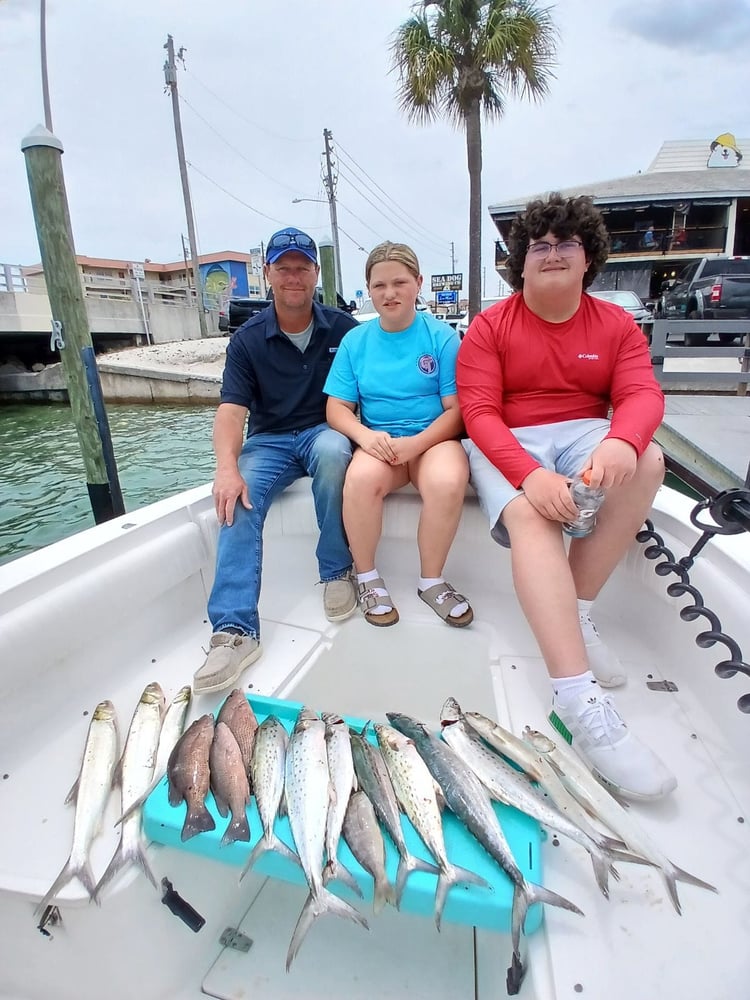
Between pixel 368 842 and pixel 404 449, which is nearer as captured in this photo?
pixel 368 842

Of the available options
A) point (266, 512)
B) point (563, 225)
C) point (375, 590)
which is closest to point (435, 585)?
point (375, 590)

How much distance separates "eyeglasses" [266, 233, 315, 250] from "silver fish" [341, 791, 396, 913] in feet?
6.49

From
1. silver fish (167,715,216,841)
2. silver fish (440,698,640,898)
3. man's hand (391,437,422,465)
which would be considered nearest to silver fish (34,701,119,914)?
silver fish (167,715,216,841)

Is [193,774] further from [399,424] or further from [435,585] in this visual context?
[399,424]

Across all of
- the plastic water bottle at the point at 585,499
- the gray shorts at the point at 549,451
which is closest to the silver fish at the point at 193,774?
the gray shorts at the point at 549,451

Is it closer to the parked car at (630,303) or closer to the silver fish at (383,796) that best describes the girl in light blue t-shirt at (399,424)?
the silver fish at (383,796)

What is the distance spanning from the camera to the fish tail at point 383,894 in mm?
995

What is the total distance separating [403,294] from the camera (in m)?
2.07

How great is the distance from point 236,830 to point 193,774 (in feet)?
0.67

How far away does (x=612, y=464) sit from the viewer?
1.56 meters

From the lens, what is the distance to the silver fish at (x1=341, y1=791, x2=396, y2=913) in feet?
3.29

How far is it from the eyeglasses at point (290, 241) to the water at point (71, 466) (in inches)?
155

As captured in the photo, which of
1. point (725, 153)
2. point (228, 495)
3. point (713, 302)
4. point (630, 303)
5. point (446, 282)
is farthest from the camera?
point (446, 282)

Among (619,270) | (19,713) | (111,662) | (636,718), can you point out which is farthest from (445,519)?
(619,270)
